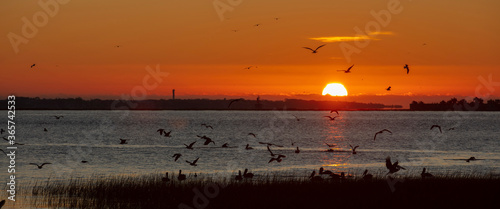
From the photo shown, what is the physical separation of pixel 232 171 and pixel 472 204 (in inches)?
857

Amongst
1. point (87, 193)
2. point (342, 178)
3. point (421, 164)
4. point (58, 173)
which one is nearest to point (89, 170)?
point (58, 173)

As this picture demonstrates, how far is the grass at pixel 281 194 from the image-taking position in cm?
2573

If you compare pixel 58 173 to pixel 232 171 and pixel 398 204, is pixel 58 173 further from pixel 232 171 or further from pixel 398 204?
pixel 398 204

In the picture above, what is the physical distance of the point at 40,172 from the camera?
141ft

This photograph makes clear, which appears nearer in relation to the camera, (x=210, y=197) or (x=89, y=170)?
(x=210, y=197)

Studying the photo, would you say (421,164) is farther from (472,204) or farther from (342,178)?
(472,204)

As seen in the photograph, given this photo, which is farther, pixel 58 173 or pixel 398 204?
pixel 58 173

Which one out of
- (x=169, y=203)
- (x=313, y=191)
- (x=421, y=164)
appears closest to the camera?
(x=169, y=203)

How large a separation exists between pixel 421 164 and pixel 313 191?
2735 centimetres

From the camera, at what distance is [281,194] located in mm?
28281

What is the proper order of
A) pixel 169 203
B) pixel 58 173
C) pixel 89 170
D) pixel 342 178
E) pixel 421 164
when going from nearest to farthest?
pixel 169 203
pixel 342 178
pixel 58 173
pixel 89 170
pixel 421 164

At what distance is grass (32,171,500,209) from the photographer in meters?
25.7

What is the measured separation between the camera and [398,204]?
25.2 metres

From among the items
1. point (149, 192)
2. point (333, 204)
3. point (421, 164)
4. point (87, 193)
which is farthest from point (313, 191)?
point (421, 164)
